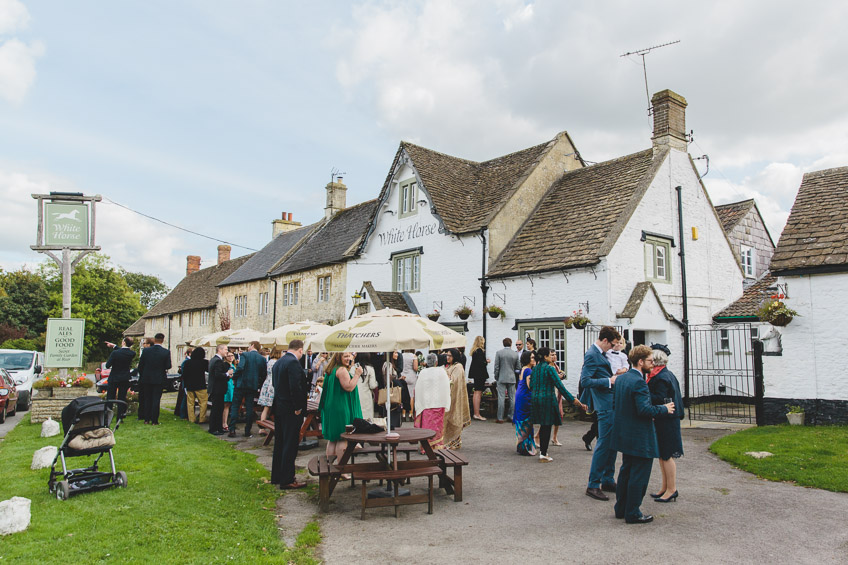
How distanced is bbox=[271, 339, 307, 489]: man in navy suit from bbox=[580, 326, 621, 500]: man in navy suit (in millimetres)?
3869

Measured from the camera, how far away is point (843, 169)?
1542 centimetres

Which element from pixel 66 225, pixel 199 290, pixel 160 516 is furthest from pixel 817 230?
pixel 199 290

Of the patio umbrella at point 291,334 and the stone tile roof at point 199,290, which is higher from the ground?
the stone tile roof at point 199,290

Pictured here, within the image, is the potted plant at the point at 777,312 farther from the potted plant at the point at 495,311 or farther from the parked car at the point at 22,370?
the parked car at the point at 22,370

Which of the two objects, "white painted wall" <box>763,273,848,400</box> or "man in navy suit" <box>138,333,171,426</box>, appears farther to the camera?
"man in navy suit" <box>138,333,171,426</box>

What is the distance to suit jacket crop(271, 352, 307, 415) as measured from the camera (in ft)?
27.1

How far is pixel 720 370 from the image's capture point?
1858 cm

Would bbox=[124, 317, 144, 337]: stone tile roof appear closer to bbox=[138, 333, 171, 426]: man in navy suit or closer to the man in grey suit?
bbox=[138, 333, 171, 426]: man in navy suit

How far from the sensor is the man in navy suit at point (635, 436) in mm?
6445

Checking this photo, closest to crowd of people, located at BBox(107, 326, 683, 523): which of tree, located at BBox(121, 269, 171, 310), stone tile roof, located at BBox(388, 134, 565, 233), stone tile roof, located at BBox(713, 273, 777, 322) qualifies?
stone tile roof, located at BBox(388, 134, 565, 233)

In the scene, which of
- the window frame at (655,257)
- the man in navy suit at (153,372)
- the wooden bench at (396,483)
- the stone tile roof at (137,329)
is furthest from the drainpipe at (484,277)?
the stone tile roof at (137,329)

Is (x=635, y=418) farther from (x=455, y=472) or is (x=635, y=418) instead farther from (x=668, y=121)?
(x=668, y=121)

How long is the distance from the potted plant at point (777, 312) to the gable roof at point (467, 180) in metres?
8.43

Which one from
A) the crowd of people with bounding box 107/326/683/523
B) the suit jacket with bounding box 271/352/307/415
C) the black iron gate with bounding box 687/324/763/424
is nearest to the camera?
the crowd of people with bounding box 107/326/683/523
